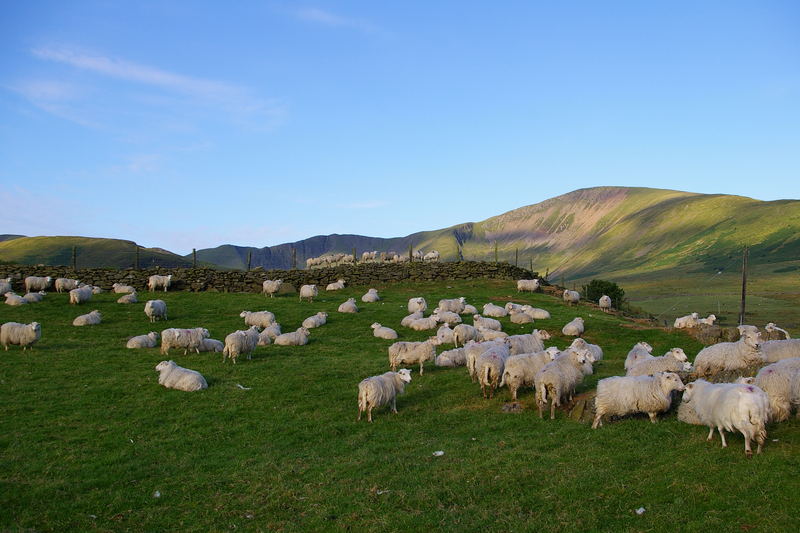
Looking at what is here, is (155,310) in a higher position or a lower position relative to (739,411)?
lower

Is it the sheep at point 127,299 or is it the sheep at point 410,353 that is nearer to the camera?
the sheep at point 410,353

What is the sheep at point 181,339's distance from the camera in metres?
21.4

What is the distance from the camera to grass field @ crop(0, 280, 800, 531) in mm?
8586

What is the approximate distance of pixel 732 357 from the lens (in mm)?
14797

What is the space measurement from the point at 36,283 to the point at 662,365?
35706 millimetres

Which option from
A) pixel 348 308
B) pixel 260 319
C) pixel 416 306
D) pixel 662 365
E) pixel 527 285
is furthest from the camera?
pixel 527 285

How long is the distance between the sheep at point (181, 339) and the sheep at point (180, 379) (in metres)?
4.16

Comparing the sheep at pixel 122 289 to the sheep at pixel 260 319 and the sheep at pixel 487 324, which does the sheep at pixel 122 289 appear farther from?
the sheep at pixel 487 324

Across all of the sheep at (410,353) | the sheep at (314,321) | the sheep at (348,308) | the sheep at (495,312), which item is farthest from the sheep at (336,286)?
the sheep at (410,353)

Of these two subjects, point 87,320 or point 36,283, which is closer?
point 87,320

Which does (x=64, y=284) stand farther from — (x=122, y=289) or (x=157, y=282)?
(x=157, y=282)

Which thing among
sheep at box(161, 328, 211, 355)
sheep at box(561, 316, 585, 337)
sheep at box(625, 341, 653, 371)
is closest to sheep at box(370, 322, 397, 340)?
sheep at box(161, 328, 211, 355)

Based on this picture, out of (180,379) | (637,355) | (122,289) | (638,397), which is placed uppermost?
(122,289)

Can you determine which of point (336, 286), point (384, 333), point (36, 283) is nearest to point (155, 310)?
point (384, 333)
